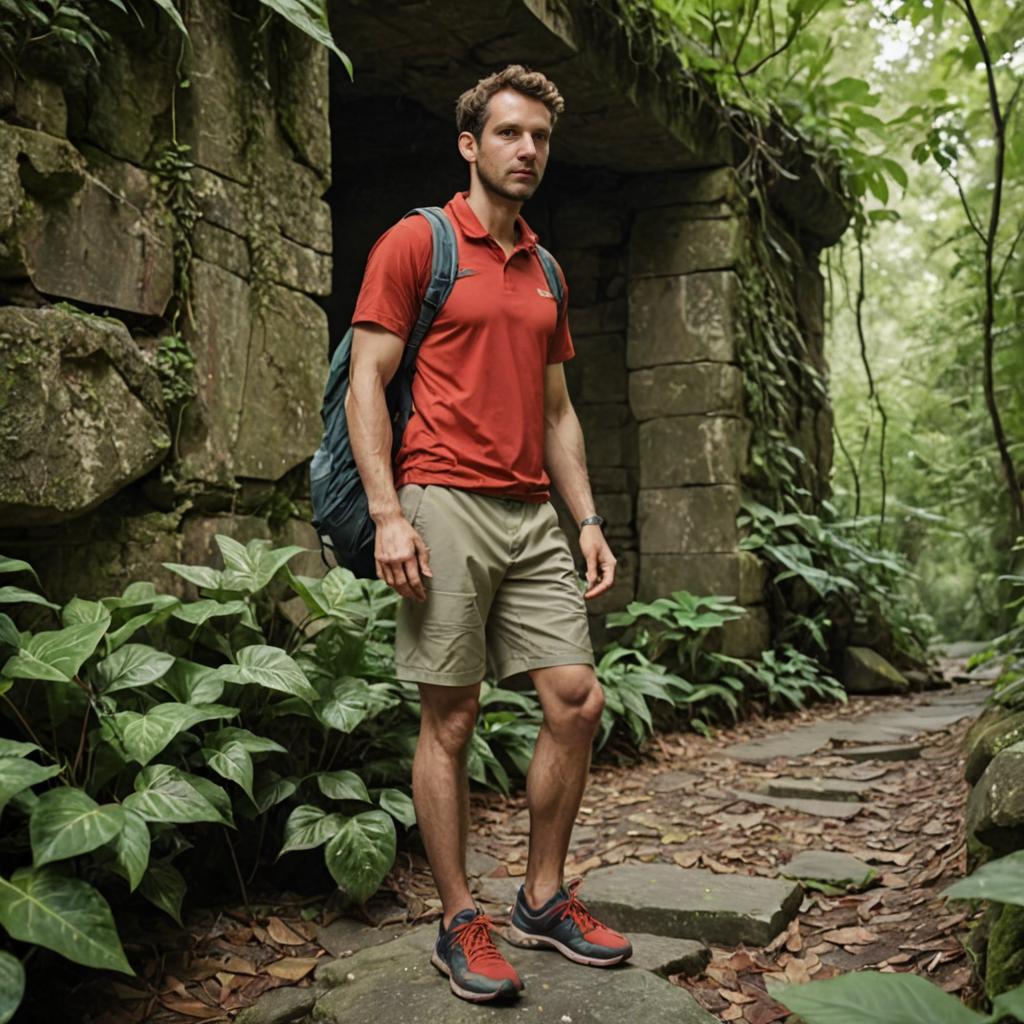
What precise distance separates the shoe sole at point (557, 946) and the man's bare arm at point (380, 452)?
30.9 inches

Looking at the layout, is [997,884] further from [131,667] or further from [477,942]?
[131,667]

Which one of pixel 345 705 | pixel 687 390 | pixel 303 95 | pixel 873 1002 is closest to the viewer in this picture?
pixel 873 1002

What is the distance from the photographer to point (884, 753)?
15.2 ft

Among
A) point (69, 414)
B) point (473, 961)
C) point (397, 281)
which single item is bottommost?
point (473, 961)

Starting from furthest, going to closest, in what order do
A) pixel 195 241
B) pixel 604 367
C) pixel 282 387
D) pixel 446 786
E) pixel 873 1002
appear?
pixel 604 367, pixel 282 387, pixel 195 241, pixel 446 786, pixel 873 1002

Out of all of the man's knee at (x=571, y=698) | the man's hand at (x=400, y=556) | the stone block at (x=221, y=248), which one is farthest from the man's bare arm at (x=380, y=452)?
the stone block at (x=221, y=248)

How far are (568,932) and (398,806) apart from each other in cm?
72

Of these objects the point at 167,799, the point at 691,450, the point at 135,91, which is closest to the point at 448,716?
the point at 167,799

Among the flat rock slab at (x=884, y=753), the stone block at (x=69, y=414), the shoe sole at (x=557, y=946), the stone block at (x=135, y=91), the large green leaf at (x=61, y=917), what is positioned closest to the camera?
the large green leaf at (x=61, y=917)

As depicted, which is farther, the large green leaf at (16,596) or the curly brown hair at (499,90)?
the curly brown hair at (499,90)

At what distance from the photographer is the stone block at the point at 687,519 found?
238 inches

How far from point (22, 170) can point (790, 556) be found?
15.8 feet

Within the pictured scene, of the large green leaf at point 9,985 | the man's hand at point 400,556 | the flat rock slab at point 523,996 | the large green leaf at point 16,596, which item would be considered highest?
the man's hand at point 400,556

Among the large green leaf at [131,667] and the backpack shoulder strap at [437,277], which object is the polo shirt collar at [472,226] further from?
the large green leaf at [131,667]
